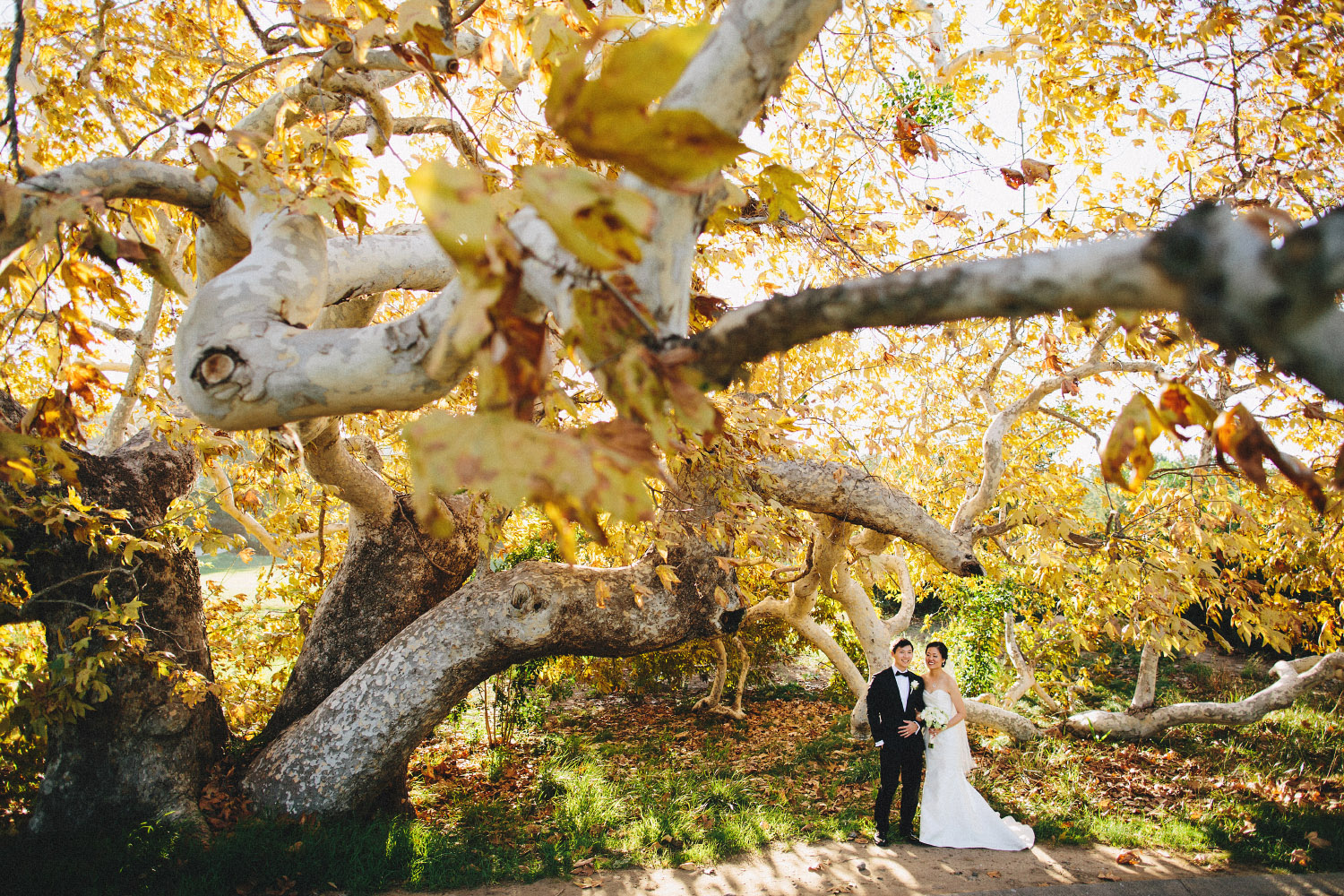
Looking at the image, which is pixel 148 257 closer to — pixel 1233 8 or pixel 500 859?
pixel 500 859

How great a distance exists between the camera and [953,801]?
16.9ft

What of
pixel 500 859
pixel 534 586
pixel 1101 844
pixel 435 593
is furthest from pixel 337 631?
pixel 1101 844

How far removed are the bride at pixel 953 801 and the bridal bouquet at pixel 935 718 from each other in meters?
0.04

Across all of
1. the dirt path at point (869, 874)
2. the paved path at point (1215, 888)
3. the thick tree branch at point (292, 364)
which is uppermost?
the thick tree branch at point (292, 364)

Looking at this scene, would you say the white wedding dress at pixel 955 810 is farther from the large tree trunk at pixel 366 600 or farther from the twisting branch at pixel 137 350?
the twisting branch at pixel 137 350

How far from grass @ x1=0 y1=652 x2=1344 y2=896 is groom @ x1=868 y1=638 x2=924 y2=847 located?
36 centimetres

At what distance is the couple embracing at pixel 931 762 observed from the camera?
5.07m

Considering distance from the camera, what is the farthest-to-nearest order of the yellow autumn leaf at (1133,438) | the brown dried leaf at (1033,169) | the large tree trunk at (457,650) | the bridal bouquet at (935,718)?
the bridal bouquet at (935,718) < the large tree trunk at (457,650) < the brown dried leaf at (1033,169) < the yellow autumn leaf at (1133,438)

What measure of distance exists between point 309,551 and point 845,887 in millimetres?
5870

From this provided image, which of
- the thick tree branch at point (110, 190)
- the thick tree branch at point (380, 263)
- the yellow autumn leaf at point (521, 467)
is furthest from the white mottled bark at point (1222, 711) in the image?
the thick tree branch at point (110, 190)

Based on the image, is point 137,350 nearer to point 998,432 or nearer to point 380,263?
point 380,263

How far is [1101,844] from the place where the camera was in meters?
5.06

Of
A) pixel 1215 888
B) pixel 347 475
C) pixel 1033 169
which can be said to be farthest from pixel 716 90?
pixel 1215 888

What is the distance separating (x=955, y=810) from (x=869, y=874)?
1081 mm
